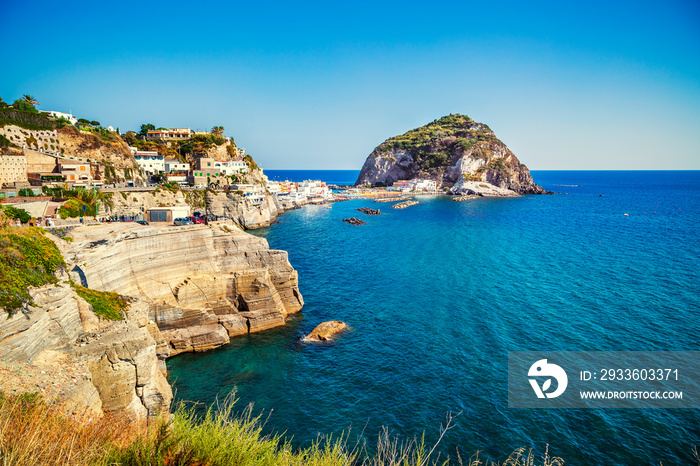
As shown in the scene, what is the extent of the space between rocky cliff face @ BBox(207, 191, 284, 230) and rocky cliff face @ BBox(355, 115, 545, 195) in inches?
3727

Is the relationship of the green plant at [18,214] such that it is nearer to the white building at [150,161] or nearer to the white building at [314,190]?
the white building at [150,161]

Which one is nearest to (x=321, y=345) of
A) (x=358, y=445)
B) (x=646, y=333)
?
(x=358, y=445)

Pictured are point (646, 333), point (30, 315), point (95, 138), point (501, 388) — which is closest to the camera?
point (30, 315)

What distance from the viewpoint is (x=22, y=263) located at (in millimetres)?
14398

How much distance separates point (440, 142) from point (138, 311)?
16542 centimetres

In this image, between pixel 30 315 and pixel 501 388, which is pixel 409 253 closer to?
pixel 501 388

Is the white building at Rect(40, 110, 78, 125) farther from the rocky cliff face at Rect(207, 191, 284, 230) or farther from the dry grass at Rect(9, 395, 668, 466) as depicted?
the dry grass at Rect(9, 395, 668, 466)

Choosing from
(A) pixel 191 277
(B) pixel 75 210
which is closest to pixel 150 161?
(B) pixel 75 210

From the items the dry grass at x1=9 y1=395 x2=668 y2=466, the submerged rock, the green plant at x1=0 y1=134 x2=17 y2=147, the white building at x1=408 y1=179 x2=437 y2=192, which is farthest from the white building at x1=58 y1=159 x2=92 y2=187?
the white building at x1=408 y1=179 x2=437 y2=192

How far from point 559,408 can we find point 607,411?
92.3 inches

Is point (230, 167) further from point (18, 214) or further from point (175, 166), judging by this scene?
point (18, 214)

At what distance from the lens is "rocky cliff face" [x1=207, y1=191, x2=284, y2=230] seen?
6425cm

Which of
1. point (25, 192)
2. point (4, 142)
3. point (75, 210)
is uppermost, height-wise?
point (4, 142)

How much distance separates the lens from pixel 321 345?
25.0 metres
